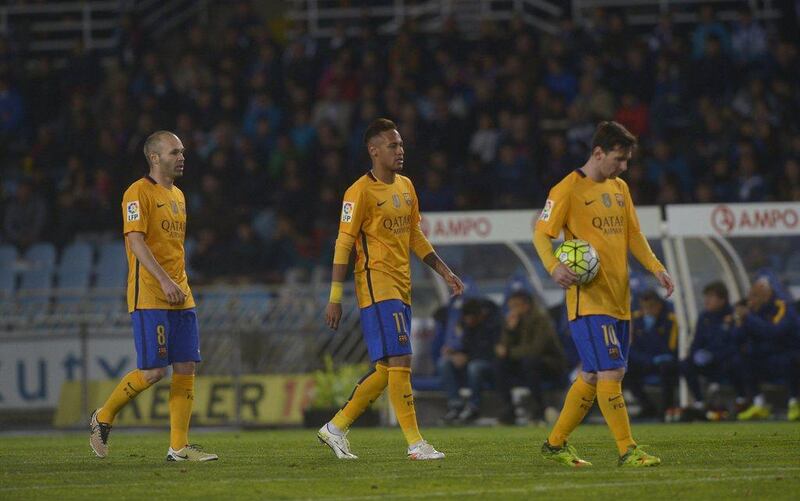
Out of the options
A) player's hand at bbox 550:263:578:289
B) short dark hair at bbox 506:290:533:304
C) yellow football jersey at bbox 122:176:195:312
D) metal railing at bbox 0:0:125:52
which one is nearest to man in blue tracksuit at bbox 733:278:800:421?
short dark hair at bbox 506:290:533:304

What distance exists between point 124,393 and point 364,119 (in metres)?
12.9

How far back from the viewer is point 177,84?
85.9 feet

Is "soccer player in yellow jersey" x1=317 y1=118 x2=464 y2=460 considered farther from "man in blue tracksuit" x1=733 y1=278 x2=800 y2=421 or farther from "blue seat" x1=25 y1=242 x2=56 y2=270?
"blue seat" x1=25 y1=242 x2=56 y2=270

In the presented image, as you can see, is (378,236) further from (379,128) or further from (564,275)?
(564,275)

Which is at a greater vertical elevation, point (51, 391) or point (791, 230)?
point (791, 230)

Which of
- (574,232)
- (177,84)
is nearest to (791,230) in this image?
(574,232)

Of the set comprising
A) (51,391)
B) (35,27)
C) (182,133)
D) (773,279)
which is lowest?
(51,391)

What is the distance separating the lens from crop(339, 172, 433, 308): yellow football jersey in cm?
1088

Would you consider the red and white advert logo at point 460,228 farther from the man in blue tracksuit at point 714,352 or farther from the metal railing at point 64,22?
the metal railing at point 64,22

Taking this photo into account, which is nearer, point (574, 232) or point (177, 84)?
point (574, 232)

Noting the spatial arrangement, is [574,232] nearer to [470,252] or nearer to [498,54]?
[470,252]

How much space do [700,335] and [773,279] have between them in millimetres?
1132

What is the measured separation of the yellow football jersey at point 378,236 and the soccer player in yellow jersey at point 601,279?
134cm

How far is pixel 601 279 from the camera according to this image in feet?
32.1
